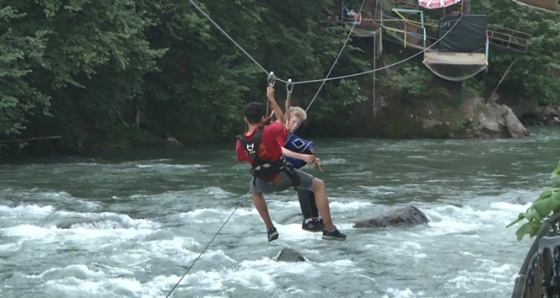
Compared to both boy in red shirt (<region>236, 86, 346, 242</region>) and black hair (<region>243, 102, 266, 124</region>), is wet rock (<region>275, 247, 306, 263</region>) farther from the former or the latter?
black hair (<region>243, 102, 266, 124</region>)

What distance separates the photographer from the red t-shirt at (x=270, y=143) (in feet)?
33.5

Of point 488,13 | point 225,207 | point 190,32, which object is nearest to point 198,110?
point 190,32

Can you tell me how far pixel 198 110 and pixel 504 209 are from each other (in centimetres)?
1493

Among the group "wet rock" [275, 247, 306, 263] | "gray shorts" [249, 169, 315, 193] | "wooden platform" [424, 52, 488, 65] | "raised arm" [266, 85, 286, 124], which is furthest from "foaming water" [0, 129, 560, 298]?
"wooden platform" [424, 52, 488, 65]

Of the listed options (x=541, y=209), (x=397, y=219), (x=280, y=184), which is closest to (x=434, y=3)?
(x=397, y=219)

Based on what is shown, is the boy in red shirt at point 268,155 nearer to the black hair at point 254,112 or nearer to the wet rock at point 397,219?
the black hair at point 254,112

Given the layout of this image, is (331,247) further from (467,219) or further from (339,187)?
(339,187)

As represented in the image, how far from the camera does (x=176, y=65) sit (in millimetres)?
30297

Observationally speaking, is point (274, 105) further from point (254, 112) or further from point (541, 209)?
point (541, 209)

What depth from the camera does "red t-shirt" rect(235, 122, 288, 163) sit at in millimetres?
10219

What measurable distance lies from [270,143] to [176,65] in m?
20.4

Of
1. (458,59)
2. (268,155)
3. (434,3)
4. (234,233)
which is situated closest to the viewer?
(268,155)

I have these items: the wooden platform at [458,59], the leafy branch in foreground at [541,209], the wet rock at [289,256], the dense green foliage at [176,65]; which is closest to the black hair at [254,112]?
the wet rock at [289,256]

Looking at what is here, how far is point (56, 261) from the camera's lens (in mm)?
12969
